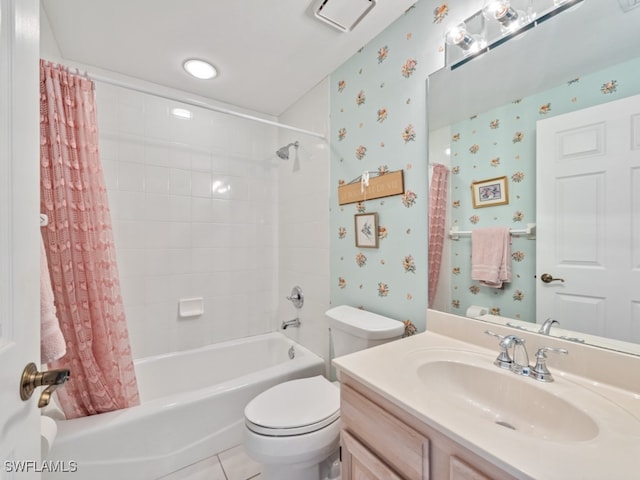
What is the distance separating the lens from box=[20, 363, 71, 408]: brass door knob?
1.69 feet

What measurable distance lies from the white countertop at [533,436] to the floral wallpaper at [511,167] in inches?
8.8

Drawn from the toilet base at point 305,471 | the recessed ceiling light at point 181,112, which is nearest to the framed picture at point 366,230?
the toilet base at point 305,471

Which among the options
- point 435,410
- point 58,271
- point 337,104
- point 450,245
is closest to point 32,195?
point 58,271

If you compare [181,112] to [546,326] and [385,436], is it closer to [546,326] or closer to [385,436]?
[385,436]

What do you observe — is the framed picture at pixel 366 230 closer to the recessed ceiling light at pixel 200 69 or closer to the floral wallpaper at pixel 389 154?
the floral wallpaper at pixel 389 154

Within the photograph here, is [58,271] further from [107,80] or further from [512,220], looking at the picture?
[512,220]

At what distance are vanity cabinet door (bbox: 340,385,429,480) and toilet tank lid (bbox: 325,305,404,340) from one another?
41 cm

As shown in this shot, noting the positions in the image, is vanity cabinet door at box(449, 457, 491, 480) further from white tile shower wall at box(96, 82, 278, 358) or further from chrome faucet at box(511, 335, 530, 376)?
white tile shower wall at box(96, 82, 278, 358)

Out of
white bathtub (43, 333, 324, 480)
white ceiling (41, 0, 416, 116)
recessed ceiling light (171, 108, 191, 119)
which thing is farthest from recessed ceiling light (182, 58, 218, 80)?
white bathtub (43, 333, 324, 480)

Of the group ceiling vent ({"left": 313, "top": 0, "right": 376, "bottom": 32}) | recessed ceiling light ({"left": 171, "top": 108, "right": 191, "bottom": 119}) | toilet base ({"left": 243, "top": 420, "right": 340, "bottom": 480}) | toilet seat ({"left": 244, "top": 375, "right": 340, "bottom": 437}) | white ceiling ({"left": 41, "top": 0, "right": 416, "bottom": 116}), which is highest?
white ceiling ({"left": 41, "top": 0, "right": 416, "bottom": 116})

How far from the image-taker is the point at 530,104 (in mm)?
966

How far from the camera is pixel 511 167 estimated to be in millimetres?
1002

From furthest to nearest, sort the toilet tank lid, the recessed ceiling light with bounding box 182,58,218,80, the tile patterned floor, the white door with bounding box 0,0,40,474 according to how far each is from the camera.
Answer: the recessed ceiling light with bounding box 182,58,218,80 < the tile patterned floor < the toilet tank lid < the white door with bounding box 0,0,40,474

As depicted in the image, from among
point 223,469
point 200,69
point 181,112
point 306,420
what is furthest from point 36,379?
point 181,112
